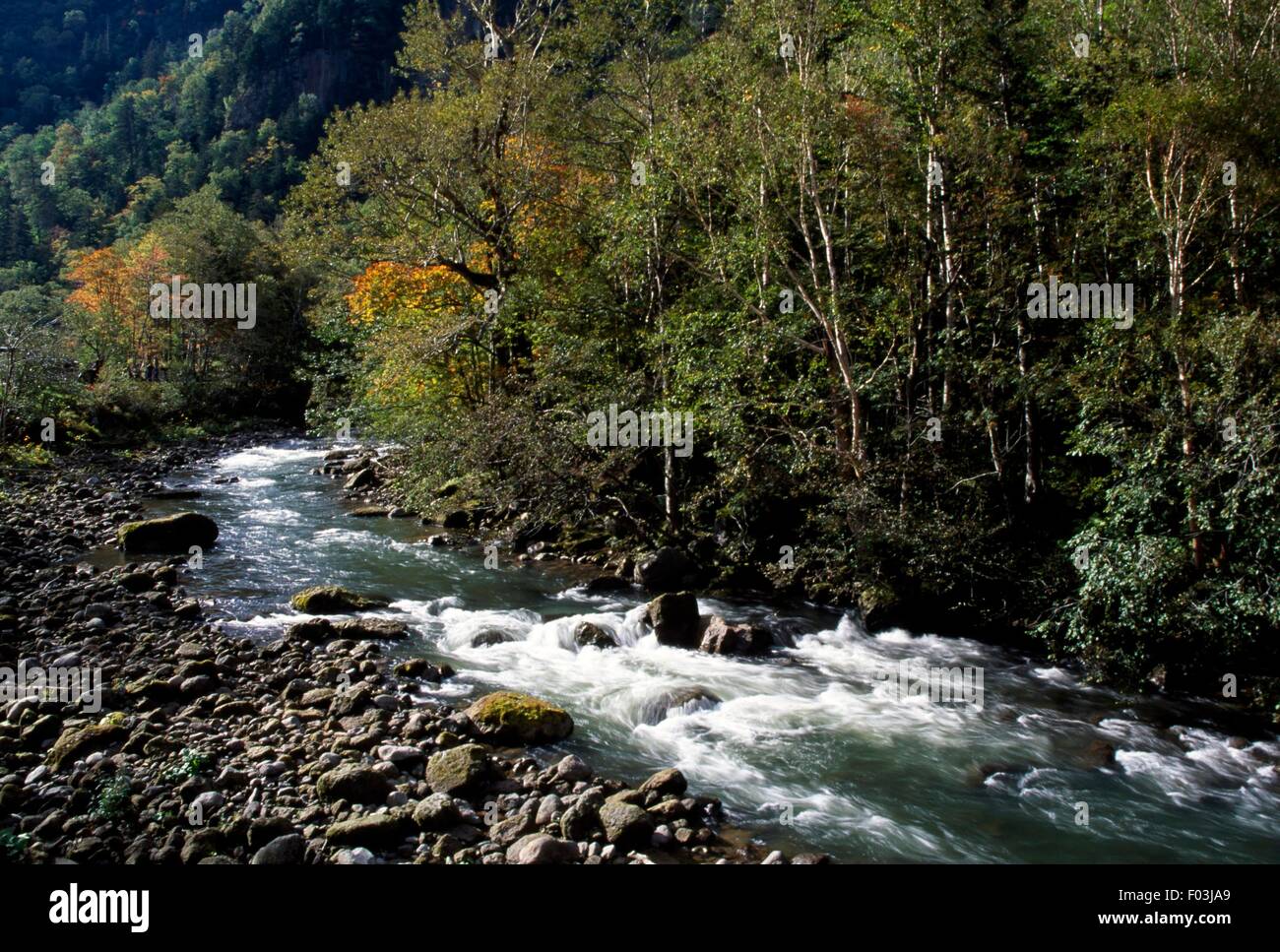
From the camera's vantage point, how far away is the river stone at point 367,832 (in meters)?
6.23

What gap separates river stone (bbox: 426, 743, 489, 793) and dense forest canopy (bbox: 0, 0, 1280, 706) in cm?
765

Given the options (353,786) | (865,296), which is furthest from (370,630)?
(865,296)

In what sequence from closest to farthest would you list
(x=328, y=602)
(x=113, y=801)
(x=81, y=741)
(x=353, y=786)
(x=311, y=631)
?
(x=113, y=801), (x=353, y=786), (x=81, y=741), (x=311, y=631), (x=328, y=602)

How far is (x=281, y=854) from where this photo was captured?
19.7 feet

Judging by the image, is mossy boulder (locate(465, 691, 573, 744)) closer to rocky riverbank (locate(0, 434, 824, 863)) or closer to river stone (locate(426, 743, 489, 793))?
rocky riverbank (locate(0, 434, 824, 863))

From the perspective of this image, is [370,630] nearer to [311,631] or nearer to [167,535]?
[311,631]

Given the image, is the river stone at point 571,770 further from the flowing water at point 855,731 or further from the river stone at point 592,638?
the river stone at point 592,638

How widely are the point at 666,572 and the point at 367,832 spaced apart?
30.8 ft

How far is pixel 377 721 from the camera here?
8.46m

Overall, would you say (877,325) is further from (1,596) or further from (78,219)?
(78,219)

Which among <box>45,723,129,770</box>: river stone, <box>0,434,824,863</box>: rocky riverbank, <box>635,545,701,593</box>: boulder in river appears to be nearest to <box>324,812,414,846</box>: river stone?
<box>0,434,824,863</box>: rocky riverbank

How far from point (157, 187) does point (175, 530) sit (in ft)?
284

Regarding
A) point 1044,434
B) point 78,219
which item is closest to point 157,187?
point 78,219

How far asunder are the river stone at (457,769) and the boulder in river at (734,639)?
4907mm
